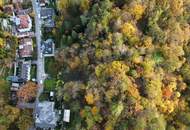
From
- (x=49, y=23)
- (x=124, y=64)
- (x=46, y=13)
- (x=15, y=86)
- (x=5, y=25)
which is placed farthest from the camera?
(x=46, y=13)

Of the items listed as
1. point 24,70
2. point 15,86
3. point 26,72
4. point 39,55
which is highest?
point 39,55

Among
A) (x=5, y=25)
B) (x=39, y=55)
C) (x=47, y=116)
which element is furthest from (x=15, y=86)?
(x=5, y=25)

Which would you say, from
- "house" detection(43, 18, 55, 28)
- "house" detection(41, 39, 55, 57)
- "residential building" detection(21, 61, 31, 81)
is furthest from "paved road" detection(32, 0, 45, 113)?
"residential building" detection(21, 61, 31, 81)

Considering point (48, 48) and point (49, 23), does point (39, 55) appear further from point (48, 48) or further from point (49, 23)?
point (49, 23)

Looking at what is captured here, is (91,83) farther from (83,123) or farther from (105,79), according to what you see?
(83,123)

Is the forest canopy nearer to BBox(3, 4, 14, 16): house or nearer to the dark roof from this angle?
the dark roof

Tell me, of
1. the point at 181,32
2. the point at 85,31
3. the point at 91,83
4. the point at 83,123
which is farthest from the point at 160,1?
the point at 83,123

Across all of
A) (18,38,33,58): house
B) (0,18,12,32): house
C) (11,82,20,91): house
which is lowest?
(11,82,20,91): house
